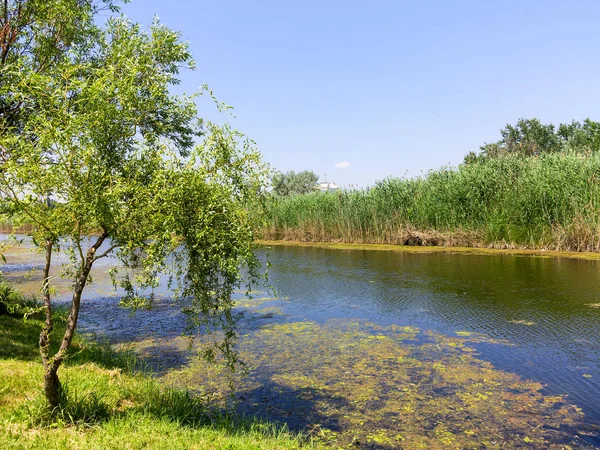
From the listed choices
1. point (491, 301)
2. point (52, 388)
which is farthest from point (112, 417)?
point (491, 301)

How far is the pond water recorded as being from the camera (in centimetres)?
530

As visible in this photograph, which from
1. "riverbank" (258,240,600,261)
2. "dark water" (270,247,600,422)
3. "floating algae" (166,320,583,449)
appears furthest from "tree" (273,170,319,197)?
"floating algae" (166,320,583,449)

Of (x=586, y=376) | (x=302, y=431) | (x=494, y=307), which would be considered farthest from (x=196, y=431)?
(x=494, y=307)

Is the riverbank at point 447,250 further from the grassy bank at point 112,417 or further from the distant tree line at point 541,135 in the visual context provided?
the distant tree line at point 541,135

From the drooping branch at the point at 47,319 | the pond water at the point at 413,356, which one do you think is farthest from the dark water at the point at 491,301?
the drooping branch at the point at 47,319

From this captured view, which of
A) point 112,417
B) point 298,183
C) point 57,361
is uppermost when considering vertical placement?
point 298,183

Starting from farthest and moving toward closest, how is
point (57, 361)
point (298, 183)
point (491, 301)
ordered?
point (298, 183)
point (491, 301)
point (57, 361)

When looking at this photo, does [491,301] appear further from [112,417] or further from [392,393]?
[112,417]

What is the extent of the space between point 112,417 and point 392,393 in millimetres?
3509

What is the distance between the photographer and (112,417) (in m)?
4.87

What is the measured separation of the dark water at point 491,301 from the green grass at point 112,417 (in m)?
4.16

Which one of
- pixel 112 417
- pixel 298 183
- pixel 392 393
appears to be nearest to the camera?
pixel 112 417

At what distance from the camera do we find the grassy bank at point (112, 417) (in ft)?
13.9

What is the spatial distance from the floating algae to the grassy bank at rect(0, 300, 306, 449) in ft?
2.12
